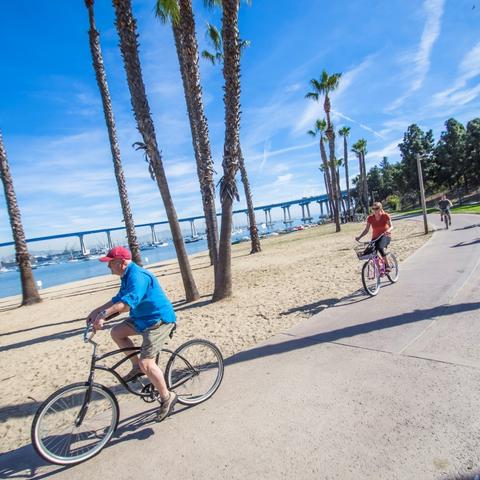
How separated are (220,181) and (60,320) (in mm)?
6626

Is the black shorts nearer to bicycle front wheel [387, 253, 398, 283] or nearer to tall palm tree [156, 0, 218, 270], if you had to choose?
bicycle front wheel [387, 253, 398, 283]

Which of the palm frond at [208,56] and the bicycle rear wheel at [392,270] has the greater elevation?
the palm frond at [208,56]

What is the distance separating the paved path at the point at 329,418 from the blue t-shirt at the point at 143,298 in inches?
40.7

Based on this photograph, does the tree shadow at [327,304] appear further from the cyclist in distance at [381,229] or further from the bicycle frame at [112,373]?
the bicycle frame at [112,373]

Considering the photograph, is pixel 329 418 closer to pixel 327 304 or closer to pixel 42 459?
pixel 42 459

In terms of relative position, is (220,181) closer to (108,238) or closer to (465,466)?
(465,466)

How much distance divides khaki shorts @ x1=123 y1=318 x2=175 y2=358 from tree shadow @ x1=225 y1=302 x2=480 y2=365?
146 cm

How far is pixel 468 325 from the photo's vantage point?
14.5 ft

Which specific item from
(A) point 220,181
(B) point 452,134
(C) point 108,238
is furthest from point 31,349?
(C) point 108,238

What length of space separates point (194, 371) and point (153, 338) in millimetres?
709

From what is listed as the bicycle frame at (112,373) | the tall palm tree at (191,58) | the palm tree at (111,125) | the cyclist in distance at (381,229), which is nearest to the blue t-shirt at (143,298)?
the bicycle frame at (112,373)

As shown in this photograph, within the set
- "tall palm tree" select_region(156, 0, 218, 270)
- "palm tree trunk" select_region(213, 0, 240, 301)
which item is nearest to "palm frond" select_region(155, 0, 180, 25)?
"tall palm tree" select_region(156, 0, 218, 270)

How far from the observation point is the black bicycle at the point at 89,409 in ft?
9.34

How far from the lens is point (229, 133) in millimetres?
8203
